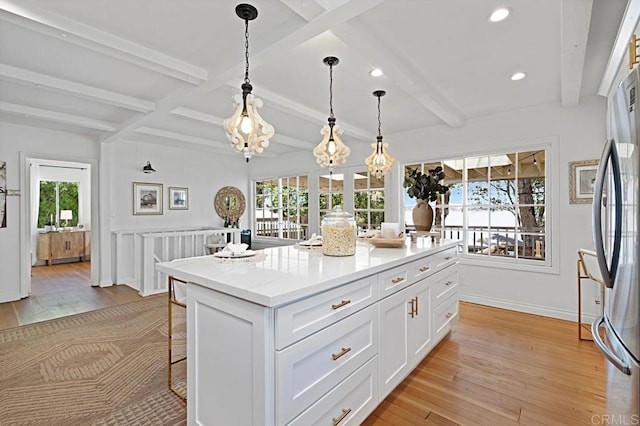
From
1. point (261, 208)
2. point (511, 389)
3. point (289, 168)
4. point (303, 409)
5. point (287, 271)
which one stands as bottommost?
point (511, 389)

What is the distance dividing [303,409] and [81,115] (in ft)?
15.3

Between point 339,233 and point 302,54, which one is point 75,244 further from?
point 339,233

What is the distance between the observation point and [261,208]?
7.33 metres

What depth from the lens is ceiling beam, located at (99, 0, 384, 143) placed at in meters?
1.77

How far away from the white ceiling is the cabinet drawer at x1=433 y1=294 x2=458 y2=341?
2.05m

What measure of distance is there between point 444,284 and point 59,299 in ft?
16.8

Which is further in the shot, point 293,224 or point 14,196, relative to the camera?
point 293,224

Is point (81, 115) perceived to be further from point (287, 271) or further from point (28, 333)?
point (287, 271)

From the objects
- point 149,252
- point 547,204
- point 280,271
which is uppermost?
point 547,204

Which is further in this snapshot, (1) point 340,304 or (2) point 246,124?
(2) point 246,124

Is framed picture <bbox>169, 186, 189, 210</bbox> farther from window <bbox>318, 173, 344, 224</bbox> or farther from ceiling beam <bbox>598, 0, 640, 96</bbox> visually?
ceiling beam <bbox>598, 0, 640, 96</bbox>

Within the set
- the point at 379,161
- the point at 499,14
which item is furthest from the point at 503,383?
the point at 499,14

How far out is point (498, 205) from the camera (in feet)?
13.6

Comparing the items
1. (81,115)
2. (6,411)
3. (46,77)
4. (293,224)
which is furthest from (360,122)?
(6,411)
